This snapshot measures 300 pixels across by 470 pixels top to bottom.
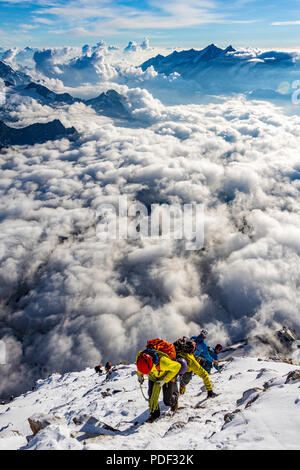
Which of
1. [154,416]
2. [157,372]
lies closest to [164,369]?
[157,372]

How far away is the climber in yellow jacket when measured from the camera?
688 centimetres

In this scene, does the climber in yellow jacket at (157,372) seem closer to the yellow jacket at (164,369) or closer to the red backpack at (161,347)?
the yellow jacket at (164,369)

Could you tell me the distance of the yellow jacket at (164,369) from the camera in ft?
24.2

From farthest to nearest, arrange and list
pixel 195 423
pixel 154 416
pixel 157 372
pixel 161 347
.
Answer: pixel 154 416
pixel 161 347
pixel 157 372
pixel 195 423

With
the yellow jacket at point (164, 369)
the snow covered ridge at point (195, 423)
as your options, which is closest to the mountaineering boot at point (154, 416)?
the snow covered ridge at point (195, 423)

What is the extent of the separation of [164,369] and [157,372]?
28 centimetres

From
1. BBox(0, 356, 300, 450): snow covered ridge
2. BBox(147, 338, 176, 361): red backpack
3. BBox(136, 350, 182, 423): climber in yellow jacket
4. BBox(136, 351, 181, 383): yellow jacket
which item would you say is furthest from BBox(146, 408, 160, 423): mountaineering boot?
BBox(147, 338, 176, 361): red backpack

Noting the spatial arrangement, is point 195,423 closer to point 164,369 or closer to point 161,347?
point 164,369

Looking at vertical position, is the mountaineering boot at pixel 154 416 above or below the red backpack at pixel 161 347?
below

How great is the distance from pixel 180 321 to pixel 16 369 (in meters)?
115

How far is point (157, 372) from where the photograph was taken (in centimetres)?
752
